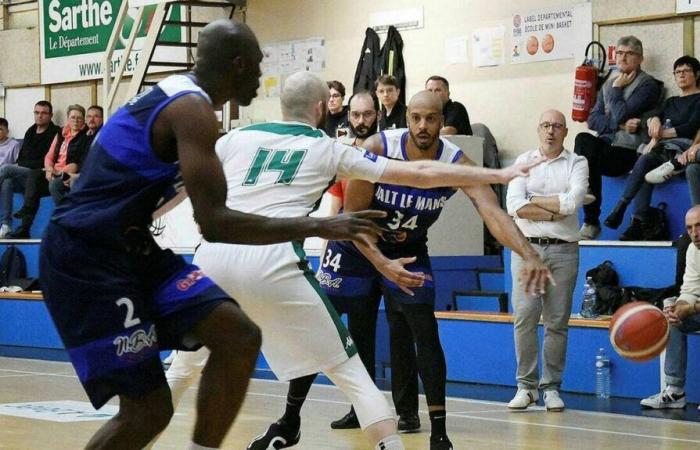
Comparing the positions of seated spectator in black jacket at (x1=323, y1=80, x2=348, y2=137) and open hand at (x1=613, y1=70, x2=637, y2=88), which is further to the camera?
seated spectator in black jacket at (x1=323, y1=80, x2=348, y2=137)

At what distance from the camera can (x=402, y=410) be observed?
7.72 m

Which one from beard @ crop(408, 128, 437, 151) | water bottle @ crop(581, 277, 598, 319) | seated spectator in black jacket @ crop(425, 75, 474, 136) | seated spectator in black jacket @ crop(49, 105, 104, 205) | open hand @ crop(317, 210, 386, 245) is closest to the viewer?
open hand @ crop(317, 210, 386, 245)

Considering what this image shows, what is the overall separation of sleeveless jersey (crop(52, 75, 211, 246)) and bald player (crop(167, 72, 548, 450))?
1.28 meters

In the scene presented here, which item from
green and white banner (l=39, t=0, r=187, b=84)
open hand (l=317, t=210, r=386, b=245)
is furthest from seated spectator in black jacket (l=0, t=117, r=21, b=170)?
open hand (l=317, t=210, r=386, b=245)

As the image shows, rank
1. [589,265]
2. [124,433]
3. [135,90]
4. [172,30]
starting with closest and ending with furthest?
[124,433]
[589,265]
[135,90]
[172,30]

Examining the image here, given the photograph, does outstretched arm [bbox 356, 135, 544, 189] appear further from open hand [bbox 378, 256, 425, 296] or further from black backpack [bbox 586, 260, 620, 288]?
black backpack [bbox 586, 260, 620, 288]

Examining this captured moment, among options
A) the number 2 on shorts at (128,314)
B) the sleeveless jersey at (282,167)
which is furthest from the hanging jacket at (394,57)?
the number 2 on shorts at (128,314)

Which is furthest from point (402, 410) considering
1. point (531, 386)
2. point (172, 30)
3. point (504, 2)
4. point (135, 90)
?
point (172, 30)

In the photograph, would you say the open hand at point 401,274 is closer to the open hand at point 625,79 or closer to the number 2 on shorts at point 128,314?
the number 2 on shorts at point 128,314

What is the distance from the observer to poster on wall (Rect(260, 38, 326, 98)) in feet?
51.9

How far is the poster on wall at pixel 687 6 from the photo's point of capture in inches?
469

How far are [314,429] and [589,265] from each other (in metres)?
3.75

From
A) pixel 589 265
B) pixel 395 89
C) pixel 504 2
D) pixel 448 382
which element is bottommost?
pixel 448 382

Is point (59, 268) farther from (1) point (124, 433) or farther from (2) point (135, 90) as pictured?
(2) point (135, 90)
